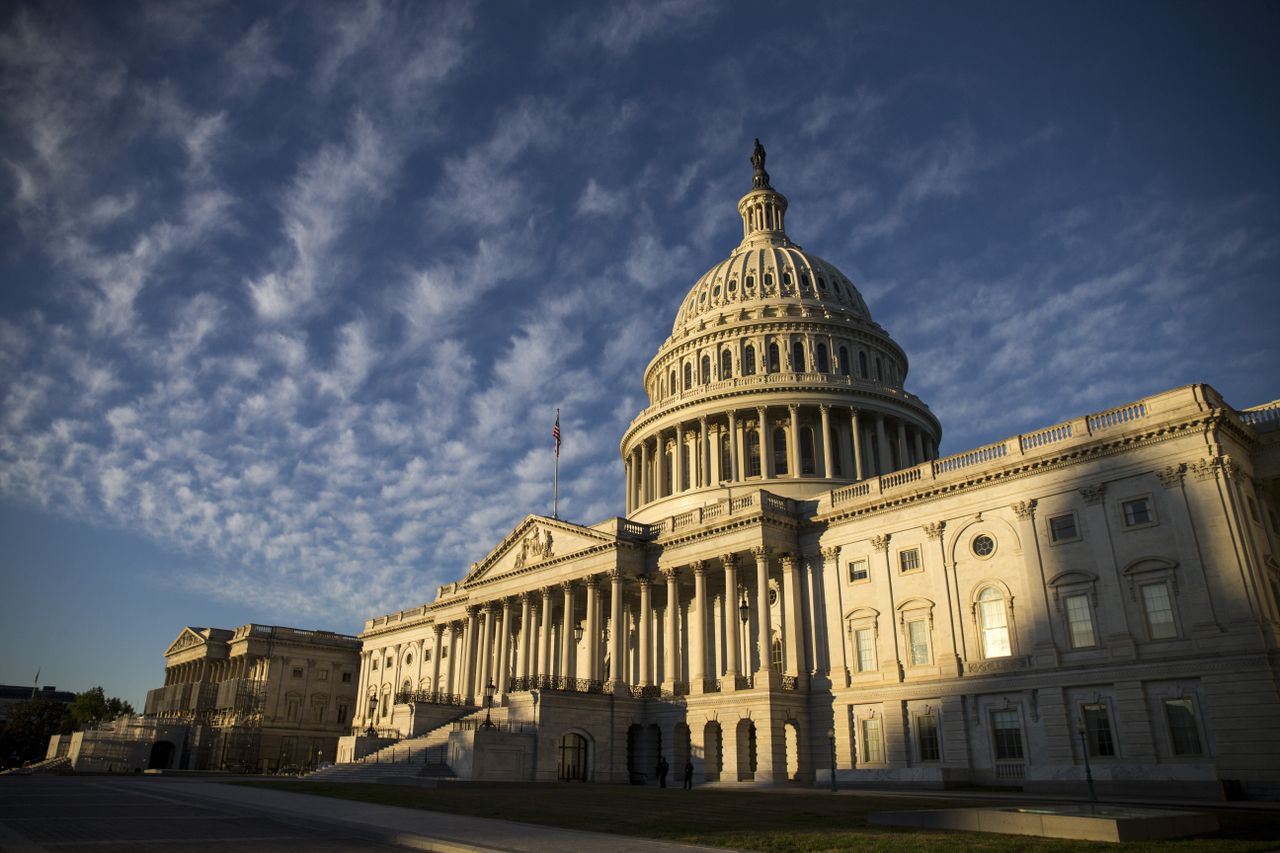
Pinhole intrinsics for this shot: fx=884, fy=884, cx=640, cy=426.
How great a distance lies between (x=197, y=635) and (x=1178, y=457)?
372 feet

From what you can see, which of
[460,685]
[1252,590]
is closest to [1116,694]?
[1252,590]

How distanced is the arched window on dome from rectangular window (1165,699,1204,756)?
36901mm

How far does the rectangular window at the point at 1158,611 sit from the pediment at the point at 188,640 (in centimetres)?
10791

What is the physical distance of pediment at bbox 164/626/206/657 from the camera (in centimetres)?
11362

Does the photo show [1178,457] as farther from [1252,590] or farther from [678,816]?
[678,816]

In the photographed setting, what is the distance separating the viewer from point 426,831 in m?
18.6

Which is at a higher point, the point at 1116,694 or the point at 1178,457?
the point at 1178,457

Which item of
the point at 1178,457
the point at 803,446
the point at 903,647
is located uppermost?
the point at 803,446

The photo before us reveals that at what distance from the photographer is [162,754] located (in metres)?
94.1

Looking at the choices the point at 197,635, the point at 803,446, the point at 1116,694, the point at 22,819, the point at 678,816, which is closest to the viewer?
the point at 22,819

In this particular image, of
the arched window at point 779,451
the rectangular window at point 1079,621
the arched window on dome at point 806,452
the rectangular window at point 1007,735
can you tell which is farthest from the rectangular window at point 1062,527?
the arched window at point 779,451

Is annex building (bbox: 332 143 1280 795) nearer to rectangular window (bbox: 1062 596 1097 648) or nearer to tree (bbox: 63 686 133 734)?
rectangular window (bbox: 1062 596 1097 648)

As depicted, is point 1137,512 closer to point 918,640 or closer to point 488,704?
point 918,640

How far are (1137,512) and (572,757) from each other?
3493 cm
